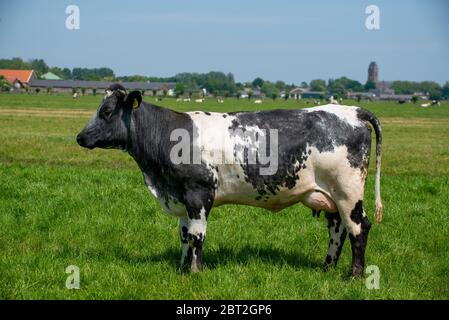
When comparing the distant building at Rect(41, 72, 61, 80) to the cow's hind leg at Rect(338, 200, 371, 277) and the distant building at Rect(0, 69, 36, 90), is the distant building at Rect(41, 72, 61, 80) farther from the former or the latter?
the cow's hind leg at Rect(338, 200, 371, 277)

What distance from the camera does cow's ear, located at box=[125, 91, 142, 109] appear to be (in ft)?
21.9

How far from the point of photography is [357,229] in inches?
263

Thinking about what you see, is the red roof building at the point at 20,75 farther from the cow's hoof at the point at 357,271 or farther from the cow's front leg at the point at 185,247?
the cow's hoof at the point at 357,271

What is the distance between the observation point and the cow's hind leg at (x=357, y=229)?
6641 millimetres

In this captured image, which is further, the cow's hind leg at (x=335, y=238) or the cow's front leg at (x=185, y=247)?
the cow's hind leg at (x=335, y=238)

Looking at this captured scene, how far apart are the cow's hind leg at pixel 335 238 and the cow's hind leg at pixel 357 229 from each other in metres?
0.41

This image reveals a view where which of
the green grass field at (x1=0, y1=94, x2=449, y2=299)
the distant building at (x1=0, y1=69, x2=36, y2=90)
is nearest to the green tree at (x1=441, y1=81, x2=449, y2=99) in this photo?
the distant building at (x1=0, y1=69, x2=36, y2=90)

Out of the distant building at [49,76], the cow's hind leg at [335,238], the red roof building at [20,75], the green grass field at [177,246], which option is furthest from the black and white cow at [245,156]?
the distant building at [49,76]

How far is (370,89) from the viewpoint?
19438 centimetres

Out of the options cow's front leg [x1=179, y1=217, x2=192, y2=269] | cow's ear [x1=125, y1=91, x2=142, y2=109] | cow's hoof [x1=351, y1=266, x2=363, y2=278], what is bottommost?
cow's hoof [x1=351, y1=266, x2=363, y2=278]

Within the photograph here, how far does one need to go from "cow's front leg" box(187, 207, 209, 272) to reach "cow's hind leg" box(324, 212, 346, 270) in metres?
1.63
